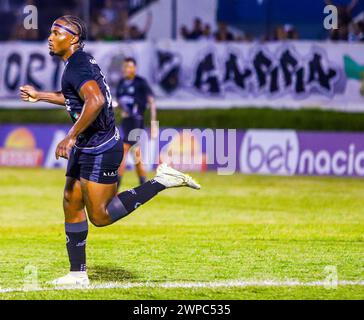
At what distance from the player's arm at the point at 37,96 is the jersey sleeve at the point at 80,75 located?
27.4 inches

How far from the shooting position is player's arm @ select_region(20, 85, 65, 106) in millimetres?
9961

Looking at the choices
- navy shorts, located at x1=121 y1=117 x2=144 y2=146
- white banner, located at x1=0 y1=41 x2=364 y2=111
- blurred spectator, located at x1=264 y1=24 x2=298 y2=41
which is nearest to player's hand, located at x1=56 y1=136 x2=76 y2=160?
navy shorts, located at x1=121 y1=117 x2=144 y2=146

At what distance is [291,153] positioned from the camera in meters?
22.3

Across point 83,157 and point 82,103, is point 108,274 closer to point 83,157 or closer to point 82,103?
point 83,157

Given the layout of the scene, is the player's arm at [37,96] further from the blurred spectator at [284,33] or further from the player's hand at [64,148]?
the blurred spectator at [284,33]

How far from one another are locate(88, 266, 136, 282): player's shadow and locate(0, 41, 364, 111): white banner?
13943mm

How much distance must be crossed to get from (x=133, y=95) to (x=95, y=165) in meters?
9.80

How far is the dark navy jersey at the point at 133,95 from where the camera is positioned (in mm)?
19188

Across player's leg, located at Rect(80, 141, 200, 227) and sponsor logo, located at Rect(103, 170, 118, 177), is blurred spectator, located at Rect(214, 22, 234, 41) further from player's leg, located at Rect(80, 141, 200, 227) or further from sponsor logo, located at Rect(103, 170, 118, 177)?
sponsor logo, located at Rect(103, 170, 118, 177)

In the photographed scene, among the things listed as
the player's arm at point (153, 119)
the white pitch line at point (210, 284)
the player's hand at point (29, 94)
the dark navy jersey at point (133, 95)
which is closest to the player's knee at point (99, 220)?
the white pitch line at point (210, 284)

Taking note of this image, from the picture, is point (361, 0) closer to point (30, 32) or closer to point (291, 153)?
point (291, 153)

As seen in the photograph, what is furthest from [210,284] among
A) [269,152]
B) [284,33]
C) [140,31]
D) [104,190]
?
[140,31]

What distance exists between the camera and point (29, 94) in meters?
9.96

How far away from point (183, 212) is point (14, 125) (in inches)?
385
